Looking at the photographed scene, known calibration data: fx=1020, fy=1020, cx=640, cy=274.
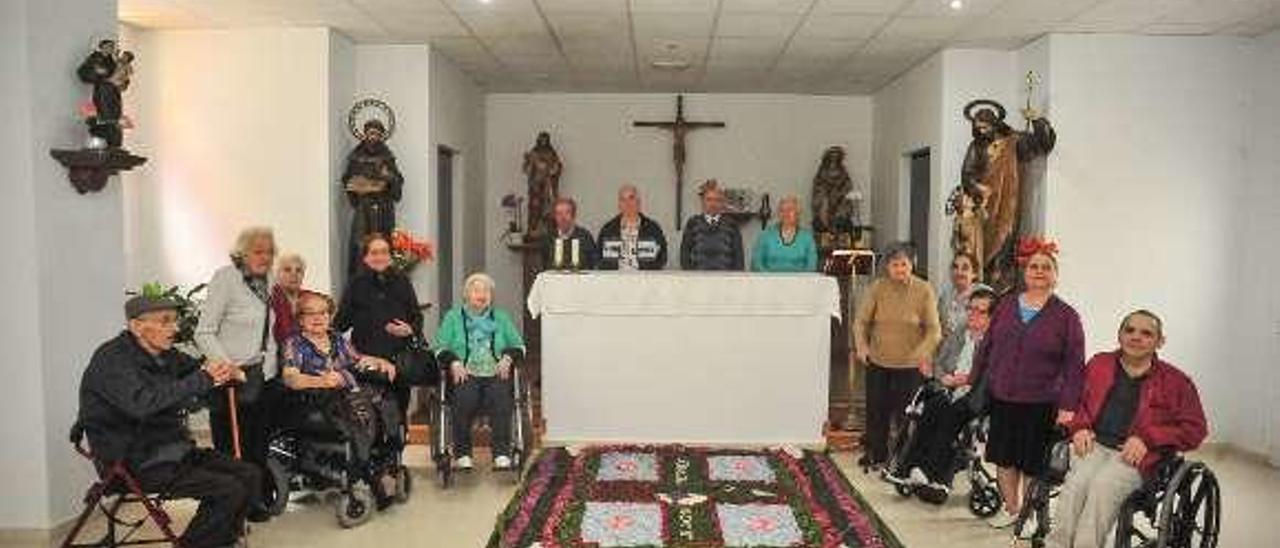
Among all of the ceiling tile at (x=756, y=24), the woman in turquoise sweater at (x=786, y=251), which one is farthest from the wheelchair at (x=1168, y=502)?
the ceiling tile at (x=756, y=24)

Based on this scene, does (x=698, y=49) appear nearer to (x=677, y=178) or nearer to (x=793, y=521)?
(x=677, y=178)

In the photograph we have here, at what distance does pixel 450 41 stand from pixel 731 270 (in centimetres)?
238

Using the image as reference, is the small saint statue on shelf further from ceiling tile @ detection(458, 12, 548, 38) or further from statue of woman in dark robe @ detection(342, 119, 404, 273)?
statue of woman in dark robe @ detection(342, 119, 404, 273)

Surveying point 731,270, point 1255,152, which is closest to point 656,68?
point 731,270

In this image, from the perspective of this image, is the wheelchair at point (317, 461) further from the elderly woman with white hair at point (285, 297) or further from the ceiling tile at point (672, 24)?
the ceiling tile at point (672, 24)

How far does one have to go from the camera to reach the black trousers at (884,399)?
514cm

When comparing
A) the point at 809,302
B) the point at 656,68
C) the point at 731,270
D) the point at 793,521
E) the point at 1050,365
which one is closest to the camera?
the point at 1050,365

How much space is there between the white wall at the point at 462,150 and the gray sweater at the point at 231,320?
8.86ft

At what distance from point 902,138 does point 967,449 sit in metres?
3.97

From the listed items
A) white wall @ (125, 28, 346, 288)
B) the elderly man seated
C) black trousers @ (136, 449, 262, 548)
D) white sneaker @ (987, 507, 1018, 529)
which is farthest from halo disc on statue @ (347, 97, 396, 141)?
white sneaker @ (987, 507, 1018, 529)

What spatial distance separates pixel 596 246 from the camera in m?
6.12

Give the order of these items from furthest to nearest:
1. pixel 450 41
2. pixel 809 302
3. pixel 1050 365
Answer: pixel 450 41
pixel 809 302
pixel 1050 365

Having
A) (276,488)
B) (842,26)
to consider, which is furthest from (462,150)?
(276,488)

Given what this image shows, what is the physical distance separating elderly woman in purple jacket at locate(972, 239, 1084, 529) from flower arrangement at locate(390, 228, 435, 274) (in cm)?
352
